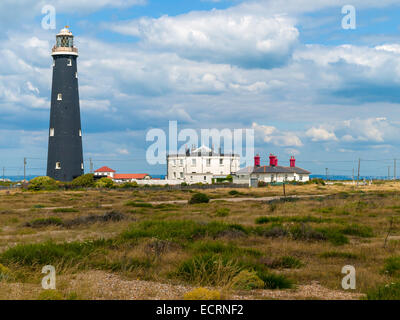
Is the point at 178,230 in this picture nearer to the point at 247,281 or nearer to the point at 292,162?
the point at 247,281

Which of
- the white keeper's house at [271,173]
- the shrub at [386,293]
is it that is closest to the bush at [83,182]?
the white keeper's house at [271,173]

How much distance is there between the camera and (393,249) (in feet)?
43.5

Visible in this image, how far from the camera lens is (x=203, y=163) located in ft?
295

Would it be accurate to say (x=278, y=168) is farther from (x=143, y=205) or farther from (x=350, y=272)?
(x=350, y=272)

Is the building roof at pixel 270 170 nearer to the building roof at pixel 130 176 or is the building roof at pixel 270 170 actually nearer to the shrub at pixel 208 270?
the building roof at pixel 130 176

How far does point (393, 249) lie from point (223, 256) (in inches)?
216

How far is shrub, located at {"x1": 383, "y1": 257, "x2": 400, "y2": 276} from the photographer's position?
10352mm

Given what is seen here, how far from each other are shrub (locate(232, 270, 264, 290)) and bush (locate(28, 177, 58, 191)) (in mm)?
48775

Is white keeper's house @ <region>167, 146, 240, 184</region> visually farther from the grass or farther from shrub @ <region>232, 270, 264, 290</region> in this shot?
shrub @ <region>232, 270, 264, 290</region>

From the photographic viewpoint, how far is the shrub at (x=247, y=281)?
29.2 ft

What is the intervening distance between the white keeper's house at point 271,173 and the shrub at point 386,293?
68.2 m

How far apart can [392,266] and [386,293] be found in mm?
2919
